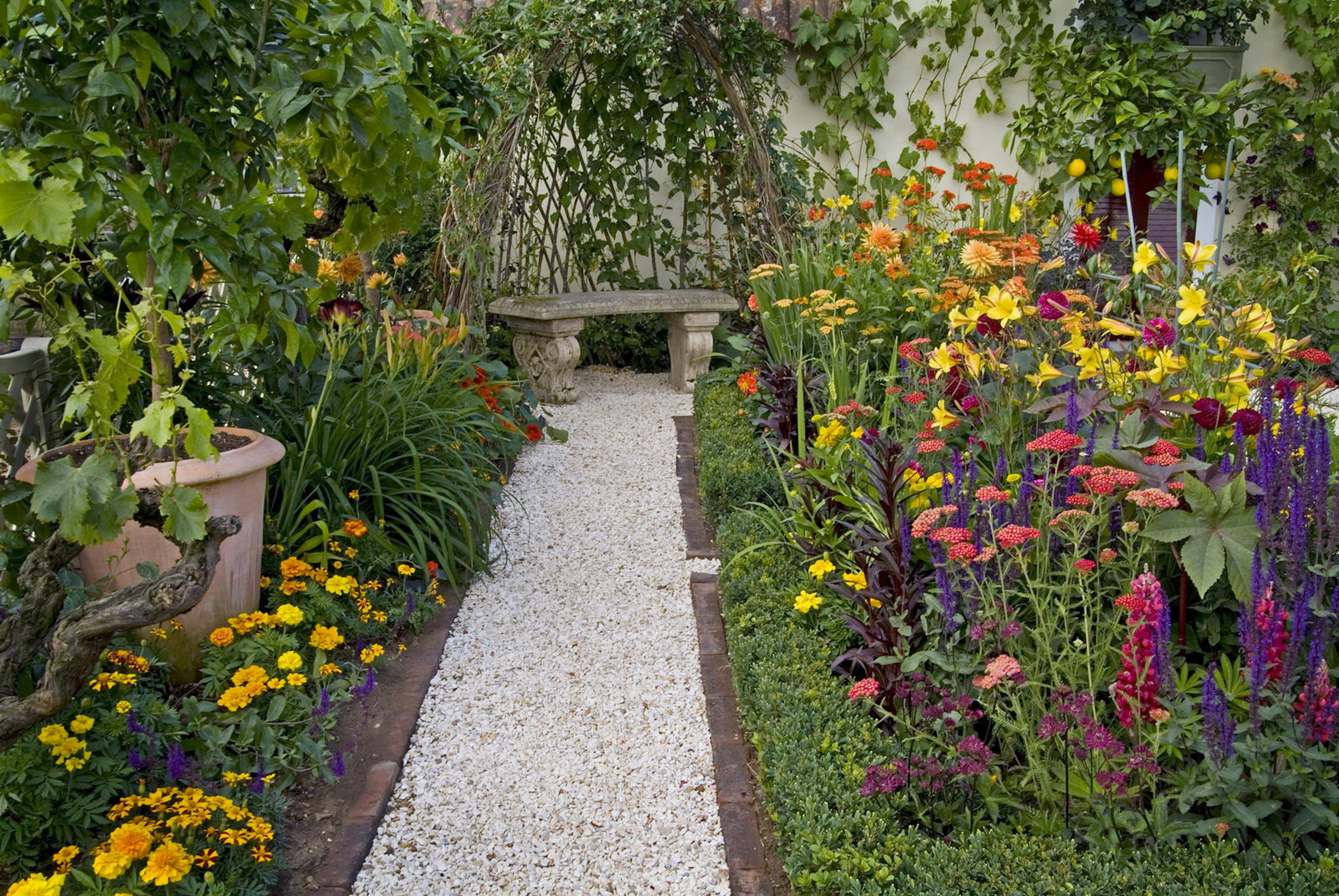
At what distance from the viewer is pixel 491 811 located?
2316mm

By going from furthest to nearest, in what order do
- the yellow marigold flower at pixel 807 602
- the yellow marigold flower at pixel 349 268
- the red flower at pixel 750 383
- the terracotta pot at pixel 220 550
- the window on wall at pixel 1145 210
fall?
the window on wall at pixel 1145 210 < the red flower at pixel 750 383 < the yellow marigold flower at pixel 349 268 < the yellow marigold flower at pixel 807 602 < the terracotta pot at pixel 220 550

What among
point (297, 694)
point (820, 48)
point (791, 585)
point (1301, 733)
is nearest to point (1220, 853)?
point (1301, 733)

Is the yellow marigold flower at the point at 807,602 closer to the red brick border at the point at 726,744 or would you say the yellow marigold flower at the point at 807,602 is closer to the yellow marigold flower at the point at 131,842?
the red brick border at the point at 726,744

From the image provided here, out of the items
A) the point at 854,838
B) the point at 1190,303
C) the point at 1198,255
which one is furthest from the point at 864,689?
the point at 1198,255

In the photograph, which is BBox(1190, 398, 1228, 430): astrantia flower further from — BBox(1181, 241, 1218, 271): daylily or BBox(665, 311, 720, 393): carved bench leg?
BBox(665, 311, 720, 393): carved bench leg

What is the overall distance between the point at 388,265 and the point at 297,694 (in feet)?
11.8

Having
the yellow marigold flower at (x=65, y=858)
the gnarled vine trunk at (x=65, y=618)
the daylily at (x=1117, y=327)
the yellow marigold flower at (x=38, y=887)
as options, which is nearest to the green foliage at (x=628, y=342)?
the daylily at (x=1117, y=327)

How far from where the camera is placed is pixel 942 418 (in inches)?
102

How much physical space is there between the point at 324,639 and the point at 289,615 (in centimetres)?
11

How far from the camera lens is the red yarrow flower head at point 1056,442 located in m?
1.94

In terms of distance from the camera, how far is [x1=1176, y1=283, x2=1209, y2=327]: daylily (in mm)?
2270

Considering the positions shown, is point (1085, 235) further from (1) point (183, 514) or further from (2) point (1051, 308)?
(1) point (183, 514)

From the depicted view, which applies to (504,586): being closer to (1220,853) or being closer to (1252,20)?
(1220,853)

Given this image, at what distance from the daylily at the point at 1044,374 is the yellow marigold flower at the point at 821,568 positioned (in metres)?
0.68
